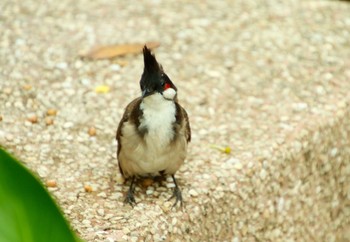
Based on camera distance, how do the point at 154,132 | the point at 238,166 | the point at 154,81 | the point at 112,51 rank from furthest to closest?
the point at 112,51 < the point at 238,166 < the point at 154,132 < the point at 154,81

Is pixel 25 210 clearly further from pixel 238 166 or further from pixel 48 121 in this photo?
pixel 48 121

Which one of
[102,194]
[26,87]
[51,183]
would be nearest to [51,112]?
[26,87]

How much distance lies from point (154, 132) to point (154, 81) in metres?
0.26

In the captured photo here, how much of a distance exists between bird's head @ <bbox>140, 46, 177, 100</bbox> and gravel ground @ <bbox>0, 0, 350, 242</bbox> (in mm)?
623

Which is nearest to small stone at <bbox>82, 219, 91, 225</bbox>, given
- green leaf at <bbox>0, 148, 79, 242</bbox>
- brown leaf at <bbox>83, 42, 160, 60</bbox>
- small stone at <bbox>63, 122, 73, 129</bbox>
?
small stone at <bbox>63, 122, 73, 129</bbox>

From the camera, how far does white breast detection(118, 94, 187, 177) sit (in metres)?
3.44

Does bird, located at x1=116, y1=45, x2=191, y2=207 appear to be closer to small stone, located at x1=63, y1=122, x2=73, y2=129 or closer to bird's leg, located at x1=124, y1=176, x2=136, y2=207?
bird's leg, located at x1=124, y1=176, x2=136, y2=207

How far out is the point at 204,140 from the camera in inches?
169

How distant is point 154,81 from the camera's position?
130 inches

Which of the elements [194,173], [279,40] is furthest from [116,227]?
[279,40]

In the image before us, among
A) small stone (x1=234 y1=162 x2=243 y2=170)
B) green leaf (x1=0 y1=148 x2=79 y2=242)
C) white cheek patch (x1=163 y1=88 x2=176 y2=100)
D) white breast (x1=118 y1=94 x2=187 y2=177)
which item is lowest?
small stone (x1=234 y1=162 x2=243 y2=170)

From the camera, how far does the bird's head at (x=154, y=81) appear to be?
10.6 ft

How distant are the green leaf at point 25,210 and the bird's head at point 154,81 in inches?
50.2

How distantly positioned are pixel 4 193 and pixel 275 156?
7.67ft
